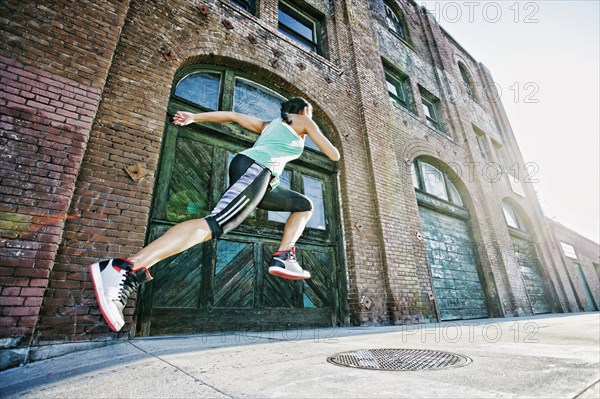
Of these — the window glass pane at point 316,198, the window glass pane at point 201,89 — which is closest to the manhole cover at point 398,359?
the window glass pane at point 316,198

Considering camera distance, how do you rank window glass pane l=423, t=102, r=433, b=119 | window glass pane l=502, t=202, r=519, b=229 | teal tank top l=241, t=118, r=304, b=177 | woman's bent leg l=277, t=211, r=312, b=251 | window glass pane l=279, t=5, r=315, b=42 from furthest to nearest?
window glass pane l=502, t=202, r=519, b=229, window glass pane l=423, t=102, r=433, b=119, window glass pane l=279, t=5, r=315, b=42, woman's bent leg l=277, t=211, r=312, b=251, teal tank top l=241, t=118, r=304, b=177

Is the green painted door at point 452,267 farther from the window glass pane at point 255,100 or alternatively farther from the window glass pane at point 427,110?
the window glass pane at point 255,100

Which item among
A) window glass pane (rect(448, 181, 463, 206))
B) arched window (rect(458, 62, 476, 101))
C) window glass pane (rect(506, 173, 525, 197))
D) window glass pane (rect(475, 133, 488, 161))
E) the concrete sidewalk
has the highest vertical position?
arched window (rect(458, 62, 476, 101))

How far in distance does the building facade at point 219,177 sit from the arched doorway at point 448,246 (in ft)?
0.16

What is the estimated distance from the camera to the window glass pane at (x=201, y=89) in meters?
4.34

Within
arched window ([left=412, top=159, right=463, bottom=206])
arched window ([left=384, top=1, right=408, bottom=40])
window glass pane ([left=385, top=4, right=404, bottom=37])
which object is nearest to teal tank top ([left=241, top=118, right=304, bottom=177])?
arched window ([left=412, top=159, right=463, bottom=206])

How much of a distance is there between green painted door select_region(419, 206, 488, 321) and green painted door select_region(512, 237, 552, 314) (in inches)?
109

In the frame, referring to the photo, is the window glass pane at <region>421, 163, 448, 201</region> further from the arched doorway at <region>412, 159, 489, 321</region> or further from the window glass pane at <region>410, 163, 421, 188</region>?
the window glass pane at <region>410, 163, 421, 188</region>

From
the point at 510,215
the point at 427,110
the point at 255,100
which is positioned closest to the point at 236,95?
the point at 255,100

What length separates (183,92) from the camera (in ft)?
14.1

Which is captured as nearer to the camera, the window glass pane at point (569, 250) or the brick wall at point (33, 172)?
the brick wall at point (33, 172)

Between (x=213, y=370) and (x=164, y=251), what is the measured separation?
72 cm

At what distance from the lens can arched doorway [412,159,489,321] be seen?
6422 millimetres

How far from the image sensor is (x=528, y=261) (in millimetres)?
9812
